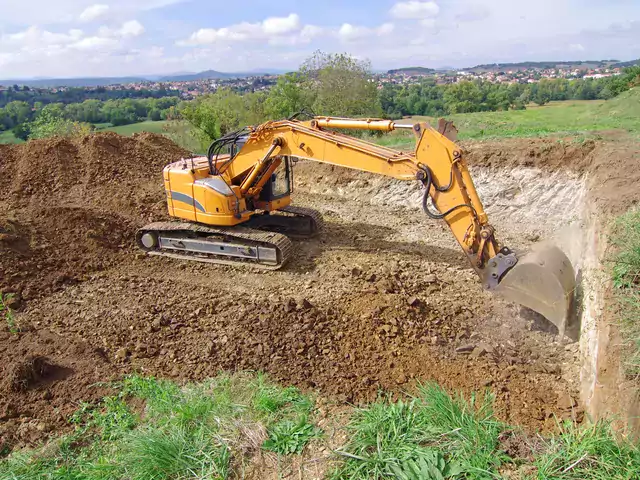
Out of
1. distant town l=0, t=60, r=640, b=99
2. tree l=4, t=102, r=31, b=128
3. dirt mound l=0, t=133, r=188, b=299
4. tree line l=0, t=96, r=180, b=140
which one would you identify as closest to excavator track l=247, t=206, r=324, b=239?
dirt mound l=0, t=133, r=188, b=299

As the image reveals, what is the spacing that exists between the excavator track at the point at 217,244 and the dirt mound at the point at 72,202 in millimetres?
781

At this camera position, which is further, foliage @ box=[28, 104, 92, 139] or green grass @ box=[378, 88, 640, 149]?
foliage @ box=[28, 104, 92, 139]

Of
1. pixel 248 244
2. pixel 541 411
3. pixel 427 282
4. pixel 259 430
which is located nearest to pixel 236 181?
pixel 248 244

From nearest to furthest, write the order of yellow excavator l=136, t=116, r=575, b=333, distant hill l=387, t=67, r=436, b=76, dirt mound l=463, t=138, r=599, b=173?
yellow excavator l=136, t=116, r=575, b=333
dirt mound l=463, t=138, r=599, b=173
distant hill l=387, t=67, r=436, b=76

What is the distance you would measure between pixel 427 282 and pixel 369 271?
3.21 feet

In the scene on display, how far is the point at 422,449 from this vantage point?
11.3 feet

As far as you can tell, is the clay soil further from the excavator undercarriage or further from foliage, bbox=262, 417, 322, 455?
foliage, bbox=262, 417, 322, 455

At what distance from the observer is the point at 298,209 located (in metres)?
9.72

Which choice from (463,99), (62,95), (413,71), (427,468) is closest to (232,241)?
(427,468)

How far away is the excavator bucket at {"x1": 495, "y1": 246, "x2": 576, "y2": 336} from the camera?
549 cm

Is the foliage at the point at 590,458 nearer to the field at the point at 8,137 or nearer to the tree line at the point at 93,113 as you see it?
the tree line at the point at 93,113

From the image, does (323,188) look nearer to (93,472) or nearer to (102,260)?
(102,260)

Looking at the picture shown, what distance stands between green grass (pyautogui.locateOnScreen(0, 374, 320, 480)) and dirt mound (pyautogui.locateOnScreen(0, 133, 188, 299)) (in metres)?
3.83

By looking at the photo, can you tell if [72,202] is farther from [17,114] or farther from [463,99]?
[17,114]
